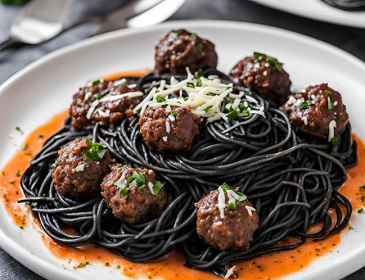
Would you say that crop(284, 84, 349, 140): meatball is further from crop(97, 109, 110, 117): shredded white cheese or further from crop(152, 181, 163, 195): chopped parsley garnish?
crop(97, 109, 110, 117): shredded white cheese

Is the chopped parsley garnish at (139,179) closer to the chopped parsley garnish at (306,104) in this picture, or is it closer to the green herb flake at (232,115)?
the green herb flake at (232,115)

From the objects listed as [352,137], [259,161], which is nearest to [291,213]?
[259,161]

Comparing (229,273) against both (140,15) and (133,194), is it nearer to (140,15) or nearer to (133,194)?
(133,194)

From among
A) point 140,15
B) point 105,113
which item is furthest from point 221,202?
point 140,15

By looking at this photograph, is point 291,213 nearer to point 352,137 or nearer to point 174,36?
point 352,137

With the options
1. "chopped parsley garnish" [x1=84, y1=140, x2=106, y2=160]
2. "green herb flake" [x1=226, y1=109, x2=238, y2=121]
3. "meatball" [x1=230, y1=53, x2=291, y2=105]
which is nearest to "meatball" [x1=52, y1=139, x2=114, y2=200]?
"chopped parsley garnish" [x1=84, y1=140, x2=106, y2=160]

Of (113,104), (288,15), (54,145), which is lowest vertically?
(288,15)
